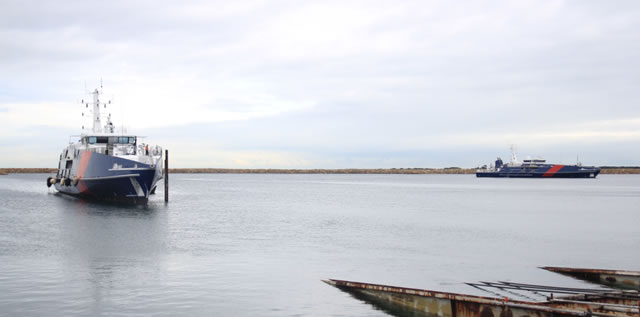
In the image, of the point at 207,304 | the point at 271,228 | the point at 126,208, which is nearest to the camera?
the point at 207,304

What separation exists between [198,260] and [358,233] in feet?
47.1

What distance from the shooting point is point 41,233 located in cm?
3372

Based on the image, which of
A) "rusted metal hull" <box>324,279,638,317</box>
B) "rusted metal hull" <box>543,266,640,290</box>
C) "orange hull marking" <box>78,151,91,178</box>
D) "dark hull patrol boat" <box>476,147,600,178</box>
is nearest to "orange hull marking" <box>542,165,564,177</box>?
"dark hull patrol boat" <box>476,147,600,178</box>

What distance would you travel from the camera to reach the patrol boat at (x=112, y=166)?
53.0m

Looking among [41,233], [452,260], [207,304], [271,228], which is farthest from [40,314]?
[271,228]

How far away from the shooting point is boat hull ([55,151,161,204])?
173 ft

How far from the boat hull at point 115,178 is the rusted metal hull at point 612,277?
42219mm

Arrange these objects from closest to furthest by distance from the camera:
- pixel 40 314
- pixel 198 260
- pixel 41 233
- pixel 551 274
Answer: pixel 40 314 → pixel 551 274 → pixel 198 260 → pixel 41 233

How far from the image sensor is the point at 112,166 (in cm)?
5303

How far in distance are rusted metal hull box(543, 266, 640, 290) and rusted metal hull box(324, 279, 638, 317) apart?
6338mm

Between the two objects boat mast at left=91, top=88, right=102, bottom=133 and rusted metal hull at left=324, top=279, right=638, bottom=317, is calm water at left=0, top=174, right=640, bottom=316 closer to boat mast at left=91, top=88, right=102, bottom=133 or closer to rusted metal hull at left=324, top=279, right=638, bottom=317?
rusted metal hull at left=324, top=279, right=638, bottom=317

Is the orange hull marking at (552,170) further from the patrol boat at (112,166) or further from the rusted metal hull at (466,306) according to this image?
the rusted metal hull at (466,306)

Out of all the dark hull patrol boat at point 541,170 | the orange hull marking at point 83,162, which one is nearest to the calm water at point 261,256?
the orange hull marking at point 83,162

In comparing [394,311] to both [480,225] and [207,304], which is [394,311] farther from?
[480,225]
